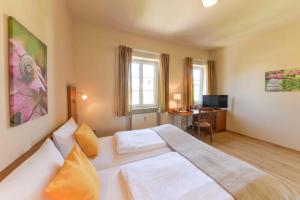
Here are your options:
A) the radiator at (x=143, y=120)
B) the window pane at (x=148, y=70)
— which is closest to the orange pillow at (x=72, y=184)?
the radiator at (x=143, y=120)

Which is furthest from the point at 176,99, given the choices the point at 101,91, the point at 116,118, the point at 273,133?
the point at 273,133

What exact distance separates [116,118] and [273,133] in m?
3.68

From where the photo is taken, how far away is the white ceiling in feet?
7.06

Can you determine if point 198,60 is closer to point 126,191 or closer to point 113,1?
point 113,1

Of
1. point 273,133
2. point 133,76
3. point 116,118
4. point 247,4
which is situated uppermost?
point 247,4

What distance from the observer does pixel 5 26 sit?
2.71ft

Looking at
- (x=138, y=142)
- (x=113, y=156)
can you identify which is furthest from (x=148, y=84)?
(x=113, y=156)

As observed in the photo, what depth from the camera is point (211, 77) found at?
4.39m

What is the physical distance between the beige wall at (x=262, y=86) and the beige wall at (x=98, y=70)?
9.15ft

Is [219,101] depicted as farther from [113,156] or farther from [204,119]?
[113,156]

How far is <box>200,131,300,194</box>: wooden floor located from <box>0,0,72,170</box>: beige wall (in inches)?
118

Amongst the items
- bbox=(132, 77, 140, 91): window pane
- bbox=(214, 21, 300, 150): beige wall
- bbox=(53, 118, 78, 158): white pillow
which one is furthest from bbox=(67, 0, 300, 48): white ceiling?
bbox=(53, 118, 78, 158): white pillow

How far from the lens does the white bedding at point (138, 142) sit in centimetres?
173

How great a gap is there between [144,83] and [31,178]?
3049mm
